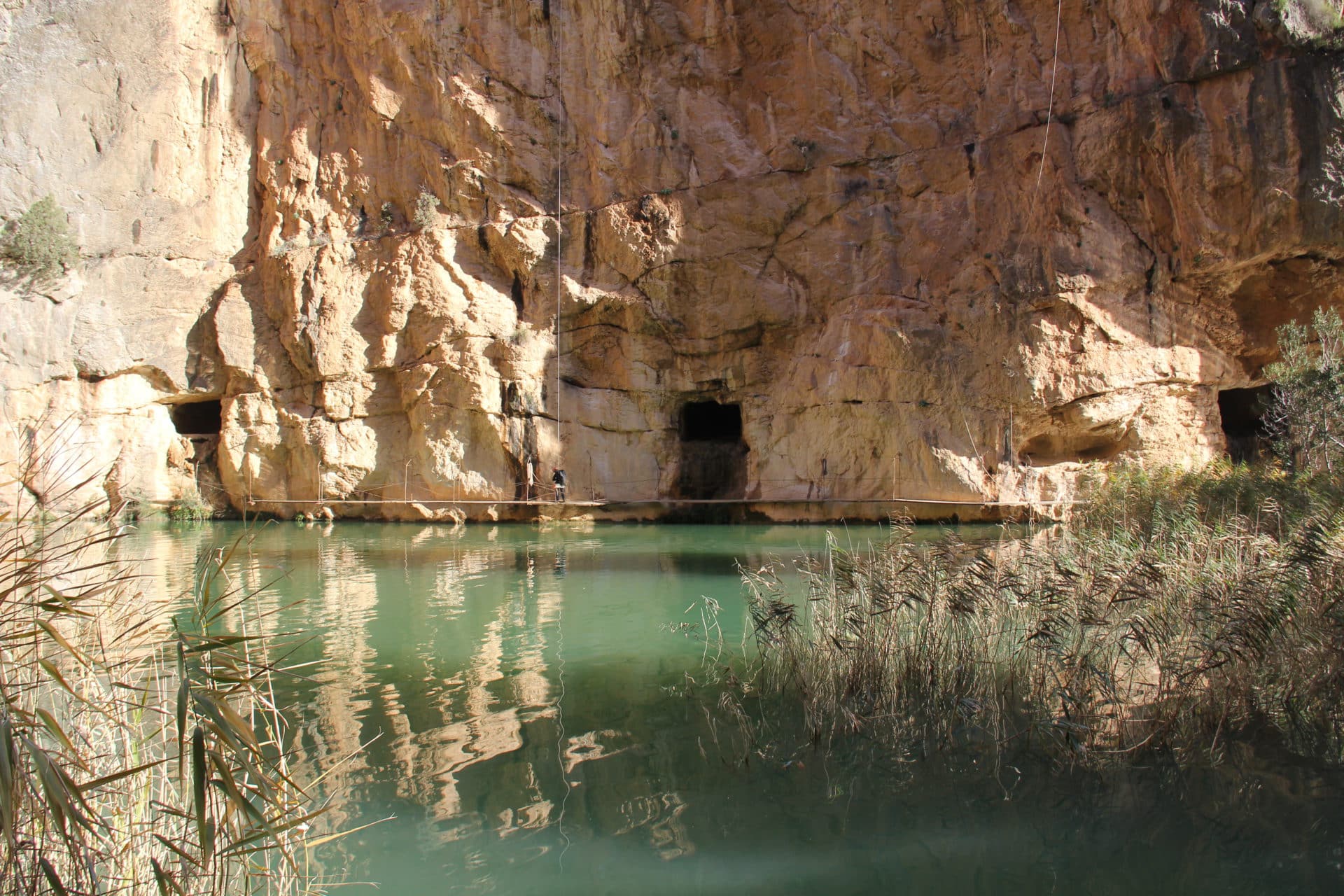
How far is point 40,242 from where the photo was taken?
2084 centimetres

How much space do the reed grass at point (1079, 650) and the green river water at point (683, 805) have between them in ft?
1.52

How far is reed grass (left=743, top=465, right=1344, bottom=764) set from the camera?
4.82 m

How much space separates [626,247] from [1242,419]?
15692mm

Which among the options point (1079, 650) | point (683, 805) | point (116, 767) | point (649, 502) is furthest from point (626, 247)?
point (116, 767)

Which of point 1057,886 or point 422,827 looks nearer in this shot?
point 1057,886

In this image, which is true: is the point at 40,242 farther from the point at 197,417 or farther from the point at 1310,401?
the point at 1310,401

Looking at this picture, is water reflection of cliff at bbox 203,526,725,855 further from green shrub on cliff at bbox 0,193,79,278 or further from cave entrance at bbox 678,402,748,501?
green shrub on cliff at bbox 0,193,79,278

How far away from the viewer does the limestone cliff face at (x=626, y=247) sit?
60.9 feet

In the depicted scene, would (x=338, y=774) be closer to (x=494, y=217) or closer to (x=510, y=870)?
(x=510, y=870)

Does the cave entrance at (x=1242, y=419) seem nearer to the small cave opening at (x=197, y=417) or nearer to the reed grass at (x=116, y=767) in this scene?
the reed grass at (x=116, y=767)

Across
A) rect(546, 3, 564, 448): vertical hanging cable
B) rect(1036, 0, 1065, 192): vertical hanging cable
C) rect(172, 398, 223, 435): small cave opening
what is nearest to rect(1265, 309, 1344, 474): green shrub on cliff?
rect(1036, 0, 1065, 192): vertical hanging cable

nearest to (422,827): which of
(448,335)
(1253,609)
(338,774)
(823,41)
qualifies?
(338,774)

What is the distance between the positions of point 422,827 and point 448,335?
1841 centimetres

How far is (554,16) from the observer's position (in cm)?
2278
